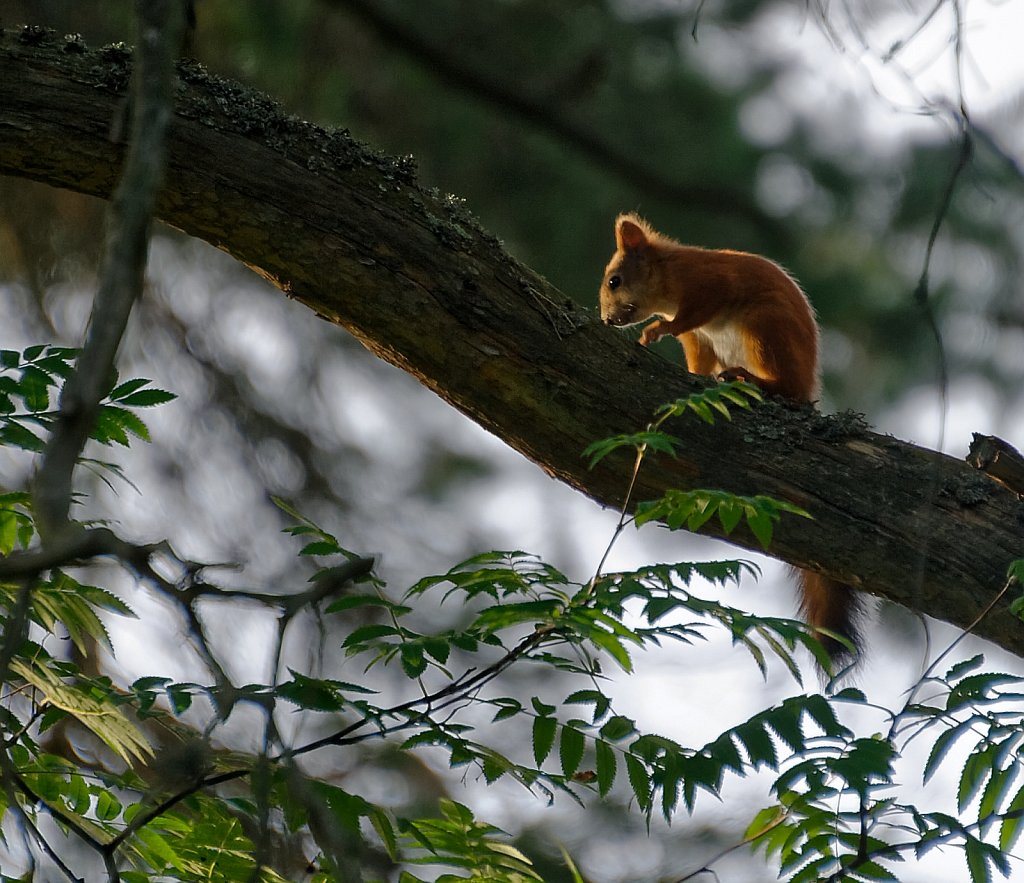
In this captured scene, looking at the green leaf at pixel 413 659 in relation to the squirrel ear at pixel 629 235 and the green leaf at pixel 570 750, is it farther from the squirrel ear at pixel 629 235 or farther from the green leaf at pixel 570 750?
the squirrel ear at pixel 629 235

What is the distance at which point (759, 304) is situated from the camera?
288 centimetres

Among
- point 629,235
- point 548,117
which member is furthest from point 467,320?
point 548,117

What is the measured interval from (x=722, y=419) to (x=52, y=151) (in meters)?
1.13

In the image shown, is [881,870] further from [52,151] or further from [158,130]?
[52,151]

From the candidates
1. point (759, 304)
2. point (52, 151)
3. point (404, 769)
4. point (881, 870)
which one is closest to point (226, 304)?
point (404, 769)

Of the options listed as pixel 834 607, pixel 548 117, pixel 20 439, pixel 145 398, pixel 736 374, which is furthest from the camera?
pixel 548 117

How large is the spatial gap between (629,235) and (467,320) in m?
1.64

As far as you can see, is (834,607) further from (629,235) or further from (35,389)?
(35,389)

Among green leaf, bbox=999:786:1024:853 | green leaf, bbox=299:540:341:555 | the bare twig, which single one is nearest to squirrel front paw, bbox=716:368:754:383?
green leaf, bbox=299:540:341:555

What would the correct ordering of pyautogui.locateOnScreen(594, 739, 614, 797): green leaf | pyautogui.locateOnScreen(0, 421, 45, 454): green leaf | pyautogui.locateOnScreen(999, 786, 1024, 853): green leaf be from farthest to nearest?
pyautogui.locateOnScreen(0, 421, 45, 454): green leaf, pyautogui.locateOnScreen(594, 739, 614, 797): green leaf, pyautogui.locateOnScreen(999, 786, 1024, 853): green leaf

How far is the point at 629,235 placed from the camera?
11.3 feet

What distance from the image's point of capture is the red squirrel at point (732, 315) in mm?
2537

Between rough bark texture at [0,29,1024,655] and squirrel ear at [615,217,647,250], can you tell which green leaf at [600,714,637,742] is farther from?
squirrel ear at [615,217,647,250]

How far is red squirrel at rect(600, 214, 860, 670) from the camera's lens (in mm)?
2537
